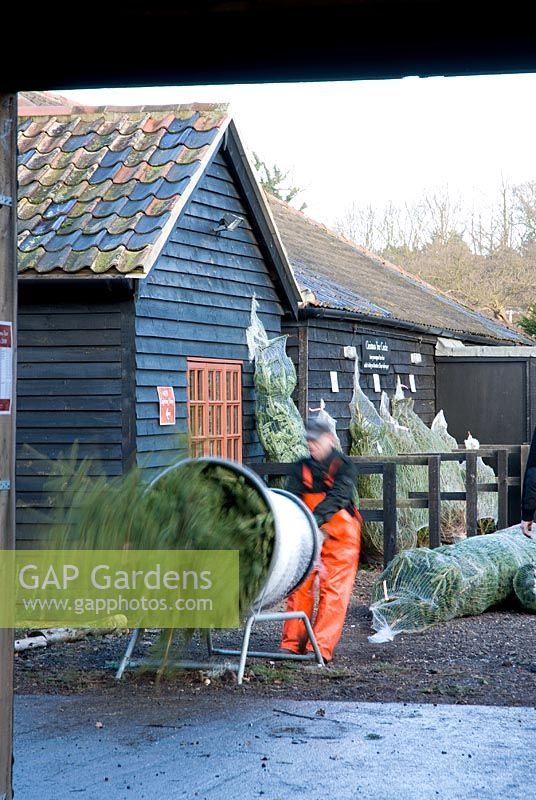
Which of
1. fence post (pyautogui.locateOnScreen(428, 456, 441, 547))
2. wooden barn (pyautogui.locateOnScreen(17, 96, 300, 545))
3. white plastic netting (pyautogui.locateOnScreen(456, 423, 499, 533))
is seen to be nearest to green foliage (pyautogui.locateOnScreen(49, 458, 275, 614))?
wooden barn (pyautogui.locateOnScreen(17, 96, 300, 545))

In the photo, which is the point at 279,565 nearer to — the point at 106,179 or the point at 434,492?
the point at 106,179

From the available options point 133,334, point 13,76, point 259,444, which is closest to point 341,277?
point 259,444

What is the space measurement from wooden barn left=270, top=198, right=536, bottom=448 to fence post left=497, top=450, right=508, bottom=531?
7.75ft

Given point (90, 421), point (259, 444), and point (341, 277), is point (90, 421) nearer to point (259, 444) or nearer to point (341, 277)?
point (259, 444)

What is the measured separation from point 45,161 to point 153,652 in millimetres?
6266

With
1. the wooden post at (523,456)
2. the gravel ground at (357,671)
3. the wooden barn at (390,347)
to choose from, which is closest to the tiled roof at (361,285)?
the wooden barn at (390,347)

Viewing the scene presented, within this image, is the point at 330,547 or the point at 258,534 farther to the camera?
the point at 330,547

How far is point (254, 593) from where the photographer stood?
6.81 meters

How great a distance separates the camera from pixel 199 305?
1177cm

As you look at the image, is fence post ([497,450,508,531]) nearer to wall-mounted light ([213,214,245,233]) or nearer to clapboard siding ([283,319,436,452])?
clapboard siding ([283,319,436,452])

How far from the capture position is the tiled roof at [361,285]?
647 inches

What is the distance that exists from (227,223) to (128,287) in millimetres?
2430

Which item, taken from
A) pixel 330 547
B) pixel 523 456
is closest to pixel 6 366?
pixel 330 547

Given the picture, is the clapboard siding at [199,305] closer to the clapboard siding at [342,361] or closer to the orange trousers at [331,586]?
the clapboard siding at [342,361]
